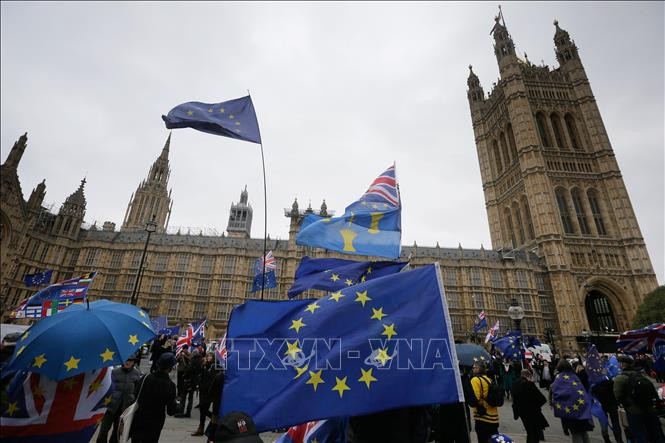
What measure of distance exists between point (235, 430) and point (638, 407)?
784cm

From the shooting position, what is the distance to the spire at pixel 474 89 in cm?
7156

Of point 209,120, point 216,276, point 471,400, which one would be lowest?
point 471,400

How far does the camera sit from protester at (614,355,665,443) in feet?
19.6

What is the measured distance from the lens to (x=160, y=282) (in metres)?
42.0

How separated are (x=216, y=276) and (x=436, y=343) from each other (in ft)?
141

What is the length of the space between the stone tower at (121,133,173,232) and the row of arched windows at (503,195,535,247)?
6765 centimetres

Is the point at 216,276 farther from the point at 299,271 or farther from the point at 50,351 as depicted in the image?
the point at 50,351

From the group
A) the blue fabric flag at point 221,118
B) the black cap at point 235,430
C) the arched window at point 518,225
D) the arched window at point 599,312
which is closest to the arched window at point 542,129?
the arched window at point 518,225

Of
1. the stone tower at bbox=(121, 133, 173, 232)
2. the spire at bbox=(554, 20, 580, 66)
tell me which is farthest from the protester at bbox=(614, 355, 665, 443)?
the spire at bbox=(554, 20, 580, 66)

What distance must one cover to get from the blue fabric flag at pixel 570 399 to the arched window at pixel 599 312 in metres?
50.6

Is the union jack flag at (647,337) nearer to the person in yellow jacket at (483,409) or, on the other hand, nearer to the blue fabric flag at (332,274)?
the person in yellow jacket at (483,409)

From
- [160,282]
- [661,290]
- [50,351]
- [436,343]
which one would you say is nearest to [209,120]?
[50,351]

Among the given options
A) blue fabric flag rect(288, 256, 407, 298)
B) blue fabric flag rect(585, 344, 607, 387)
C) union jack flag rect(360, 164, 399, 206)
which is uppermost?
union jack flag rect(360, 164, 399, 206)

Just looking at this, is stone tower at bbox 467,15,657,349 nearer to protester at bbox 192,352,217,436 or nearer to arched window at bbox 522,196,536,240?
arched window at bbox 522,196,536,240
